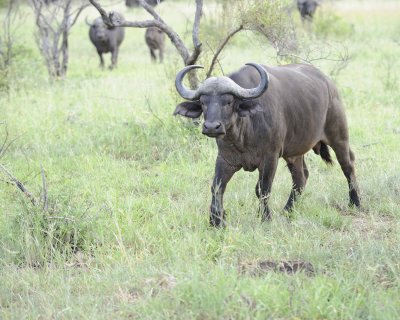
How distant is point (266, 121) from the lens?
547cm

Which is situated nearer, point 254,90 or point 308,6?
point 254,90

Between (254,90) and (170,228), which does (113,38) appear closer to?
(170,228)

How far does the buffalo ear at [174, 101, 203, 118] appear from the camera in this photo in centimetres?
525

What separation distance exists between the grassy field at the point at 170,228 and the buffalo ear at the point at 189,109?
92 cm

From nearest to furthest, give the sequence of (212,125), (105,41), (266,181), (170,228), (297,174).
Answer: (212,125), (170,228), (266,181), (297,174), (105,41)

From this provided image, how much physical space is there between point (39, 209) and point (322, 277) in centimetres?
226

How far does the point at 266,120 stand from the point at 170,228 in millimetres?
1192

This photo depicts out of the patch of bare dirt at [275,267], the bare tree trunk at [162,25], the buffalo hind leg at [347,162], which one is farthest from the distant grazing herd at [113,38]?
the patch of bare dirt at [275,267]

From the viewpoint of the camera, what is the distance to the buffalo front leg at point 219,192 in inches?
215

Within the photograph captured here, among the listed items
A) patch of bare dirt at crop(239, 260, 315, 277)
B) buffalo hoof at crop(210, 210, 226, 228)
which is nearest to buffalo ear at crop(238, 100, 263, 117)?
buffalo hoof at crop(210, 210, 226, 228)

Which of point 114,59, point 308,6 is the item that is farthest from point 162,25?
point 308,6

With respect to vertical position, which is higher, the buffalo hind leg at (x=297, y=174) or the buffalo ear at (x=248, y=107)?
the buffalo ear at (x=248, y=107)

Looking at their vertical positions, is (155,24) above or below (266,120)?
above

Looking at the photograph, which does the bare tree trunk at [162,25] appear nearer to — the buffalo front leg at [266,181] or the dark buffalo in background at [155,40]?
the buffalo front leg at [266,181]
